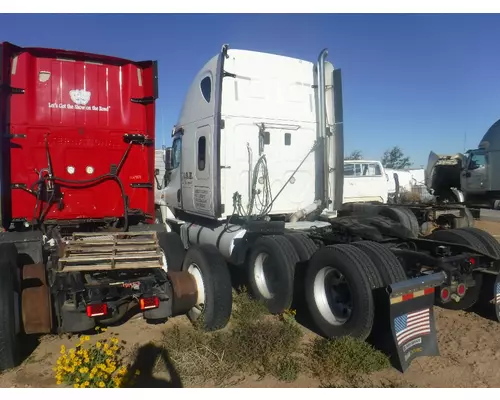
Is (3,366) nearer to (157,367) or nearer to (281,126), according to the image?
(157,367)

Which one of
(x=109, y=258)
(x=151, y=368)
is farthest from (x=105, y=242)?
(x=151, y=368)

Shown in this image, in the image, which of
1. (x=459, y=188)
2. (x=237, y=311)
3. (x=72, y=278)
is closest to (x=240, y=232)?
(x=237, y=311)

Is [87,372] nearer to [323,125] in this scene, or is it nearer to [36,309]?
[36,309]

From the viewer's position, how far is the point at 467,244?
5.05 metres

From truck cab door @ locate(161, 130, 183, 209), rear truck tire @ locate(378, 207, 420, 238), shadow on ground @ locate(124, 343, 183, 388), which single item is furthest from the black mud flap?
truck cab door @ locate(161, 130, 183, 209)

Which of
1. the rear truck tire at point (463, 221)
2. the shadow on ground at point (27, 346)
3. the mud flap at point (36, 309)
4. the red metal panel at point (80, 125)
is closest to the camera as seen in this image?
the mud flap at point (36, 309)

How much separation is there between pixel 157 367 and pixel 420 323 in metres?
2.56

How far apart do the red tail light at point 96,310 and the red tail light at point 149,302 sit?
0.35 metres

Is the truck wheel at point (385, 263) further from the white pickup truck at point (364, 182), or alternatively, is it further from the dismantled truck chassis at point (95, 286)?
the white pickup truck at point (364, 182)

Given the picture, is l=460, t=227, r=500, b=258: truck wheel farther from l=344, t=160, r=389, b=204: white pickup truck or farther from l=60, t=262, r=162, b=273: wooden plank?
l=344, t=160, r=389, b=204: white pickup truck

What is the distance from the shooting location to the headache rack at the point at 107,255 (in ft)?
14.2

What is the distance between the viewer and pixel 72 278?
4.21m

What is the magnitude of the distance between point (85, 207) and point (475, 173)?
52.8 ft

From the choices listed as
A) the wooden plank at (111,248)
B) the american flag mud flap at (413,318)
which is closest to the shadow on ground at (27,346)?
the wooden plank at (111,248)
